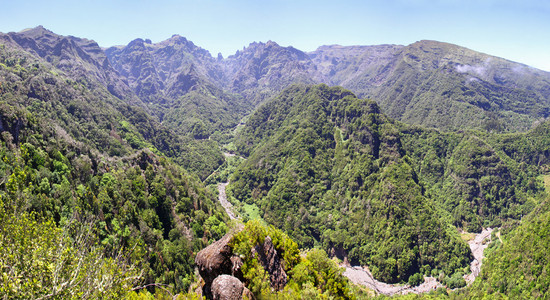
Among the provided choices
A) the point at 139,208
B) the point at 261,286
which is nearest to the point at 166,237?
the point at 139,208

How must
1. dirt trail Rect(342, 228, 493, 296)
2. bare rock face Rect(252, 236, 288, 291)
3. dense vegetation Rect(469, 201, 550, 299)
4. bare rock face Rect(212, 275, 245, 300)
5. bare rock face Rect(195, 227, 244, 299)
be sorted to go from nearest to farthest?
bare rock face Rect(212, 275, 245, 300)
bare rock face Rect(195, 227, 244, 299)
bare rock face Rect(252, 236, 288, 291)
dense vegetation Rect(469, 201, 550, 299)
dirt trail Rect(342, 228, 493, 296)

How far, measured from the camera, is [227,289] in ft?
108

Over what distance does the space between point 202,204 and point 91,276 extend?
340ft

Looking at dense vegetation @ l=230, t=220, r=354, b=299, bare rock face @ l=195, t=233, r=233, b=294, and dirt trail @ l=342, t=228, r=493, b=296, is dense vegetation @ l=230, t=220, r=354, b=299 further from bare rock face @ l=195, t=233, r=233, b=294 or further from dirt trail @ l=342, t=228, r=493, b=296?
dirt trail @ l=342, t=228, r=493, b=296

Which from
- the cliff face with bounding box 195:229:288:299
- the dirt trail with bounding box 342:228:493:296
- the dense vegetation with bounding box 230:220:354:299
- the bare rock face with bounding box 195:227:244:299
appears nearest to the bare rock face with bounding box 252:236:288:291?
the cliff face with bounding box 195:229:288:299

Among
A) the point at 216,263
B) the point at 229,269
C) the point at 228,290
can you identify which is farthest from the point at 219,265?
the point at 228,290

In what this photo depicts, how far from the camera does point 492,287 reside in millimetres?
121562

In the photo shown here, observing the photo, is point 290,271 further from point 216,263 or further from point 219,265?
point 216,263

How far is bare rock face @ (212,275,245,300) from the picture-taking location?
32656 mm

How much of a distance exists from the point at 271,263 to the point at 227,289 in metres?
13.4

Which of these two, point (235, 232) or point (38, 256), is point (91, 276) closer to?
point (38, 256)

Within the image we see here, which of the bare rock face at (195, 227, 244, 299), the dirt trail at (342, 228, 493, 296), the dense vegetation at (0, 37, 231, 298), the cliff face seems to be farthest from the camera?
the dirt trail at (342, 228, 493, 296)

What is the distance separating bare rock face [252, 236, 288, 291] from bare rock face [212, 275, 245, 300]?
8.61m

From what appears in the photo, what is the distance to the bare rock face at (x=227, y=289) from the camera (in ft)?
107
